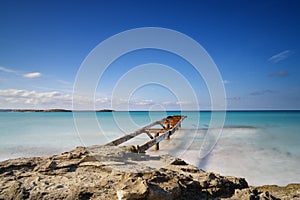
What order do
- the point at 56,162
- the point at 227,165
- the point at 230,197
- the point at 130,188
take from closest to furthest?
the point at 130,188 → the point at 230,197 → the point at 56,162 → the point at 227,165

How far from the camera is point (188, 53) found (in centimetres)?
598

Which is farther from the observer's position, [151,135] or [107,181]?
[151,135]

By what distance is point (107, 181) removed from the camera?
2568 millimetres

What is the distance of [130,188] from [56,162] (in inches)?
69.1

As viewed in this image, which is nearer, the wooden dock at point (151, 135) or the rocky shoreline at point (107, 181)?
the rocky shoreline at point (107, 181)

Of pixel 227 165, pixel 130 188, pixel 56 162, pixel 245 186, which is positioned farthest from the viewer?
pixel 227 165

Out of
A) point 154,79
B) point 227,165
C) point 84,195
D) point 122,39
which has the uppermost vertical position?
point 122,39

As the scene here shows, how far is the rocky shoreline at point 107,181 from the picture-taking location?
2.26 meters

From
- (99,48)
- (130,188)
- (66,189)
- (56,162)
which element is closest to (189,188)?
(130,188)

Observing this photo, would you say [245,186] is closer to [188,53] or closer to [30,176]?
[30,176]

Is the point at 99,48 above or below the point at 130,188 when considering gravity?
above

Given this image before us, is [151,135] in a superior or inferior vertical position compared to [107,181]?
inferior

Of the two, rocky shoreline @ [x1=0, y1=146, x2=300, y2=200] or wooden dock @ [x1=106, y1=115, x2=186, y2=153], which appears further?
wooden dock @ [x1=106, y1=115, x2=186, y2=153]

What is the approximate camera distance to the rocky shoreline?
2264 mm
